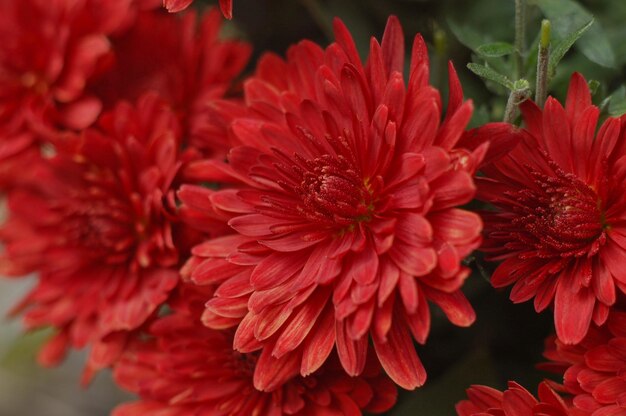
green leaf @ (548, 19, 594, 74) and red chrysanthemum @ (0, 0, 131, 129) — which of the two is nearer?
green leaf @ (548, 19, 594, 74)

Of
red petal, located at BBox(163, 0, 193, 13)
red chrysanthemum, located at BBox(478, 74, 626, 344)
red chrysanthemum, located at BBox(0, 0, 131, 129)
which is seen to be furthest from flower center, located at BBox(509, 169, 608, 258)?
red chrysanthemum, located at BBox(0, 0, 131, 129)

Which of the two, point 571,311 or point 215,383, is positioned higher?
point 571,311

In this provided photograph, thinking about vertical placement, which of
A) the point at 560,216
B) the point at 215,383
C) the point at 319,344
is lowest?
the point at 215,383

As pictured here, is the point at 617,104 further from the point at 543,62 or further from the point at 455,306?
the point at 455,306

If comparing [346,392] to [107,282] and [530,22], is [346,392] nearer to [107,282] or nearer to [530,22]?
[107,282]

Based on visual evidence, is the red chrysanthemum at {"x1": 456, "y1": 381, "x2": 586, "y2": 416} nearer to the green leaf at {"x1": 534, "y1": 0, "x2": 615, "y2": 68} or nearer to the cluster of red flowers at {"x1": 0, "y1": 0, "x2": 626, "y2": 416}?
the cluster of red flowers at {"x1": 0, "y1": 0, "x2": 626, "y2": 416}

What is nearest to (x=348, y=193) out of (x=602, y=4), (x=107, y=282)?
(x=107, y=282)

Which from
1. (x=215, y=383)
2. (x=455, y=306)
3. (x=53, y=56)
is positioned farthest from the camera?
(x=53, y=56)

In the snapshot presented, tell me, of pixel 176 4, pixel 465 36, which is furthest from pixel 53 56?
pixel 465 36
